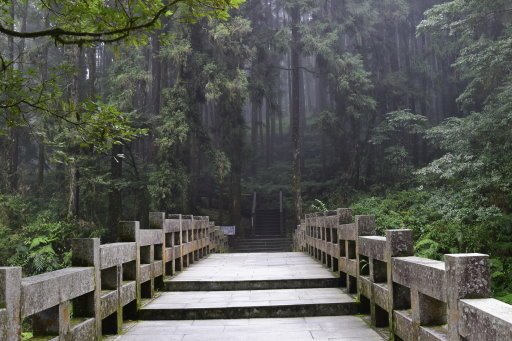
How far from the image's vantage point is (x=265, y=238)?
24.0 meters

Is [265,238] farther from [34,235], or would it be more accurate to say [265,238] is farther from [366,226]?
[366,226]

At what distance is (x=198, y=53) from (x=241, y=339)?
16479 millimetres

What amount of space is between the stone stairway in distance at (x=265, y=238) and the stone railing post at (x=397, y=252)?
1775cm

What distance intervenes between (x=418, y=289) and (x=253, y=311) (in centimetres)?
249

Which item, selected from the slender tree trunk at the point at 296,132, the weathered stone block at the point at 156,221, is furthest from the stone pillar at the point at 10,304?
the slender tree trunk at the point at 296,132

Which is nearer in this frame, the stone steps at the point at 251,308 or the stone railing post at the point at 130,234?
the stone steps at the point at 251,308

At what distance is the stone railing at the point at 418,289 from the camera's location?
8.33ft

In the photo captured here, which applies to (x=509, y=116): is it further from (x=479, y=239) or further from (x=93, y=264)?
(x=93, y=264)

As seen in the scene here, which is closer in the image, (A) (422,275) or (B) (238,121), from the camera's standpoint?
(A) (422,275)

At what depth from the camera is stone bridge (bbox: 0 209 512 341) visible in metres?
2.75

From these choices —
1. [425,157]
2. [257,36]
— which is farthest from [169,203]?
[425,157]

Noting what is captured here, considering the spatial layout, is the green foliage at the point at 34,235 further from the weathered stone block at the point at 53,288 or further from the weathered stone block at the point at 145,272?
the weathered stone block at the point at 53,288

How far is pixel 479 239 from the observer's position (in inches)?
427

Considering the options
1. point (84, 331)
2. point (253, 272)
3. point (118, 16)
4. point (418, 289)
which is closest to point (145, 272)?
point (84, 331)
